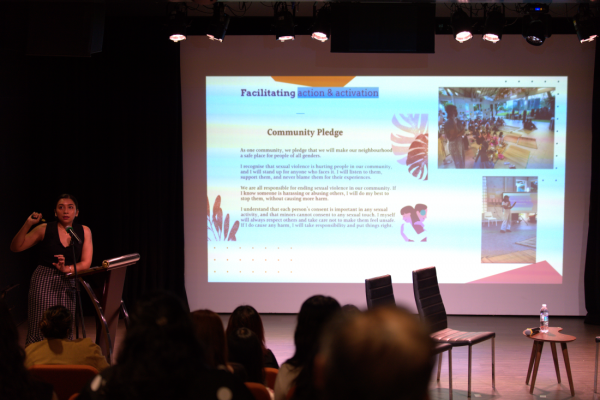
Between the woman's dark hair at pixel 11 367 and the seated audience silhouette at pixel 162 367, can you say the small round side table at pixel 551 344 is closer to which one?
the seated audience silhouette at pixel 162 367

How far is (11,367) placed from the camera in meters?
1.32

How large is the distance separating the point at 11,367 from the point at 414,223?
4.91 metres

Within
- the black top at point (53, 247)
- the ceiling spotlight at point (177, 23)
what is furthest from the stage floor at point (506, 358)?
the ceiling spotlight at point (177, 23)

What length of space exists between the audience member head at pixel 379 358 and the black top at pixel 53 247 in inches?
138

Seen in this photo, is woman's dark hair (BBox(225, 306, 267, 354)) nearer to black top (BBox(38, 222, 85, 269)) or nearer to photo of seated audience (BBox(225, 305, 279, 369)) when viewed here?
photo of seated audience (BBox(225, 305, 279, 369))

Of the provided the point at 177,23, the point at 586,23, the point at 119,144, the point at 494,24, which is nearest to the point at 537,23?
the point at 494,24

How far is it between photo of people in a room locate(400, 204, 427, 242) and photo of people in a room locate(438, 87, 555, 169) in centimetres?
62

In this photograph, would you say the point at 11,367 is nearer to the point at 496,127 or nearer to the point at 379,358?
the point at 379,358

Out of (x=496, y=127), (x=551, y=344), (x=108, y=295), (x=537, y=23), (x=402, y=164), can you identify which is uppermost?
(x=537, y=23)

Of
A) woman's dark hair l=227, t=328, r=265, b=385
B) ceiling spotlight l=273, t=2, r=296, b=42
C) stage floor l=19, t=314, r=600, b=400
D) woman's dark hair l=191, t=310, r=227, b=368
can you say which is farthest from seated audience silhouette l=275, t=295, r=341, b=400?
ceiling spotlight l=273, t=2, r=296, b=42

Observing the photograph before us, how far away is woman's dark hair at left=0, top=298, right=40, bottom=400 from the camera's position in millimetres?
1300

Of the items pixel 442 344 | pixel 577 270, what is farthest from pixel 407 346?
pixel 577 270

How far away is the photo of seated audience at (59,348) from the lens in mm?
2199

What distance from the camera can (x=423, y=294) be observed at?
3.92m
